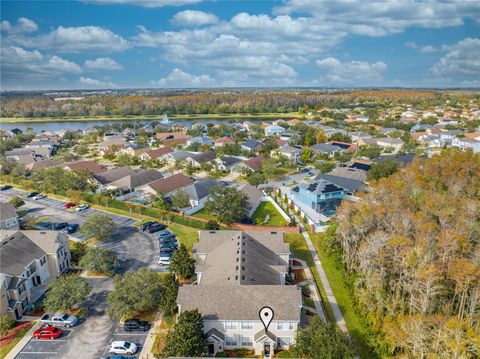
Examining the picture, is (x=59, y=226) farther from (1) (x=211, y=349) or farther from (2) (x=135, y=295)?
(1) (x=211, y=349)

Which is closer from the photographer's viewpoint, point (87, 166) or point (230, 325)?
point (230, 325)

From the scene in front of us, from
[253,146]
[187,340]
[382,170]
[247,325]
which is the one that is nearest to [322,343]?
[247,325]

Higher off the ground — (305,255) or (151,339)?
(305,255)

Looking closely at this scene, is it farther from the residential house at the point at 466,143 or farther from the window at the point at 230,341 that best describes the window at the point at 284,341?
the residential house at the point at 466,143

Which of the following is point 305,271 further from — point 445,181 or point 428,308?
point 445,181

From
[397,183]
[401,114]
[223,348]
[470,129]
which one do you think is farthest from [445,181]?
[401,114]
